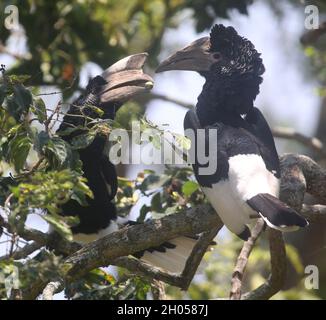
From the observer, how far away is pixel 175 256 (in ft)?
14.8

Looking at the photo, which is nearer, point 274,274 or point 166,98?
point 274,274

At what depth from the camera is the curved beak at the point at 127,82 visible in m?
4.63

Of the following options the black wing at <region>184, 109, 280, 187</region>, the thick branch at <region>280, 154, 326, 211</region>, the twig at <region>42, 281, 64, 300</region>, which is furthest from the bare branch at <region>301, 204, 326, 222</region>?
the twig at <region>42, 281, 64, 300</region>

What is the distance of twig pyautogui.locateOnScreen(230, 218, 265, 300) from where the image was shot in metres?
3.73

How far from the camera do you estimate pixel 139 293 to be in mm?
4039

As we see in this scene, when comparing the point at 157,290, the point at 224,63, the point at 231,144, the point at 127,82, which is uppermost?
the point at 224,63

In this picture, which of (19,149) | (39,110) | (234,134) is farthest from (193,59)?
(19,149)

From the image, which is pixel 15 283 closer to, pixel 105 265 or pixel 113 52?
pixel 105 265

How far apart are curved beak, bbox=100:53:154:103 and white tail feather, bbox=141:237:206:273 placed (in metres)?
0.81

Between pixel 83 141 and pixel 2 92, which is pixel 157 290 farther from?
pixel 2 92

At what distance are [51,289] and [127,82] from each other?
4.72 ft

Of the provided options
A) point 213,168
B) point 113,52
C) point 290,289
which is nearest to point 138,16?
point 113,52

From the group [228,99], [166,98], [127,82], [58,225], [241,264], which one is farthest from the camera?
[166,98]
